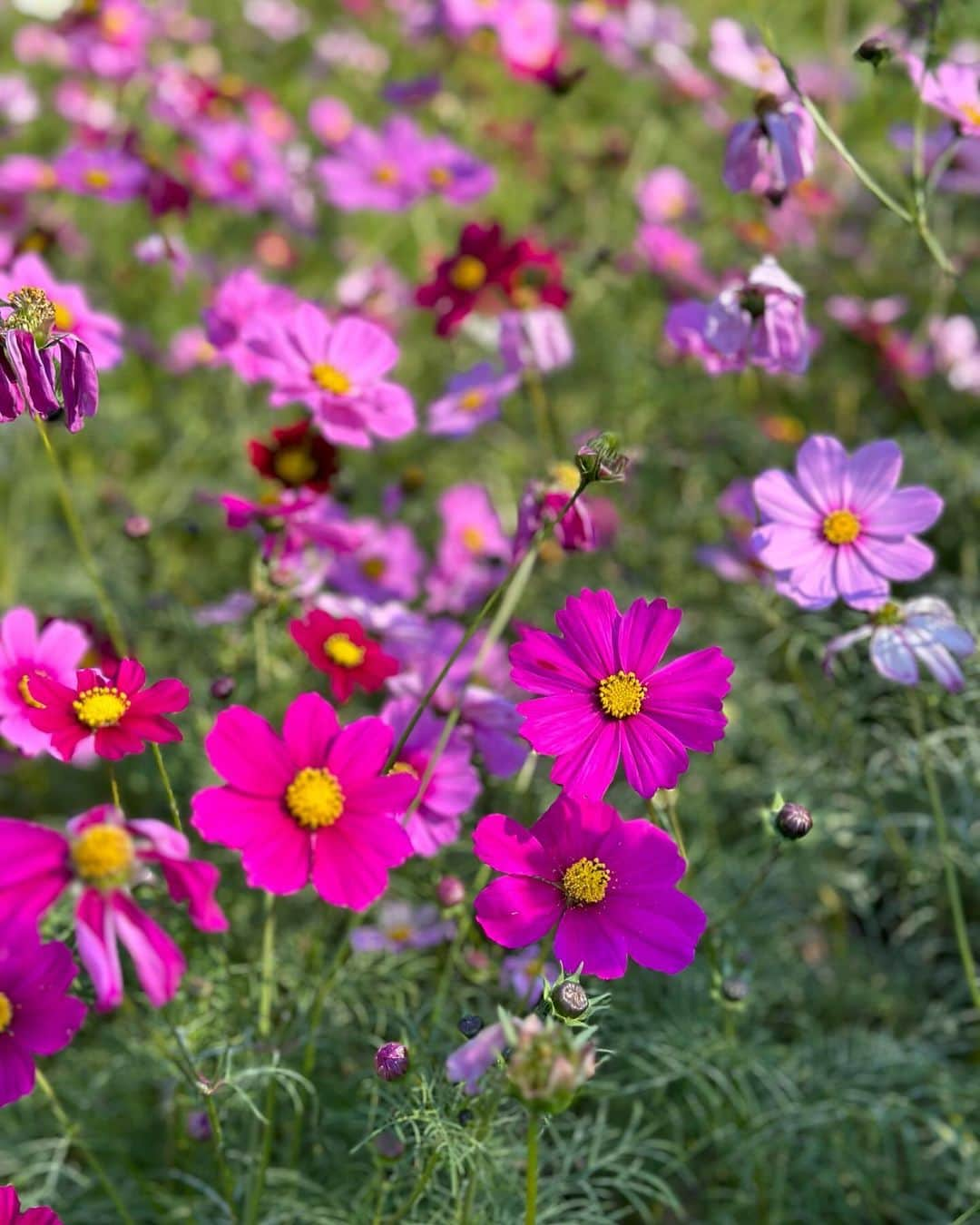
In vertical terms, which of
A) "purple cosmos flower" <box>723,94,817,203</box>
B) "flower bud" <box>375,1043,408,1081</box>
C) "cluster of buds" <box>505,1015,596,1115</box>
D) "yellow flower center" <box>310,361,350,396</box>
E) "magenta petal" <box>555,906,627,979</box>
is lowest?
"flower bud" <box>375,1043,408,1081</box>

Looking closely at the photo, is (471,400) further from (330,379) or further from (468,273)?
(330,379)

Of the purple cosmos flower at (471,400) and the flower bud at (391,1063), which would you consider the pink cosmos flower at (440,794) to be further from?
the purple cosmos flower at (471,400)

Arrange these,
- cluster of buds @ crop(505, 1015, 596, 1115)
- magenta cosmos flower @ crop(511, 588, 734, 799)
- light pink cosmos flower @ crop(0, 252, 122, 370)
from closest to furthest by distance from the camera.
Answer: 1. cluster of buds @ crop(505, 1015, 596, 1115)
2. magenta cosmos flower @ crop(511, 588, 734, 799)
3. light pink cosmos flower @ crop(0, 252, 122, 370)

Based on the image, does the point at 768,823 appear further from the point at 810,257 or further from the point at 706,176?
the point at 706,176

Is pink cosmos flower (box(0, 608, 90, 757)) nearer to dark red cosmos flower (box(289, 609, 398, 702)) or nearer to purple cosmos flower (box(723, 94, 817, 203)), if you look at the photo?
dark red cosmos flower (box(289, 609, 398, 702))

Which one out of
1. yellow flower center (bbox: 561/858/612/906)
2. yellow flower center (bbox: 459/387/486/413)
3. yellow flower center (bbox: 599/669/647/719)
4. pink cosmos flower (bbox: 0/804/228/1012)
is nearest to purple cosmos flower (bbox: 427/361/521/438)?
yellow flower center (bbox: 459/387/486/413)

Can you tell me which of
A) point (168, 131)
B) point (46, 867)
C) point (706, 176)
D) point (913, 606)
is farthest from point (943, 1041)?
point (168, 131)
